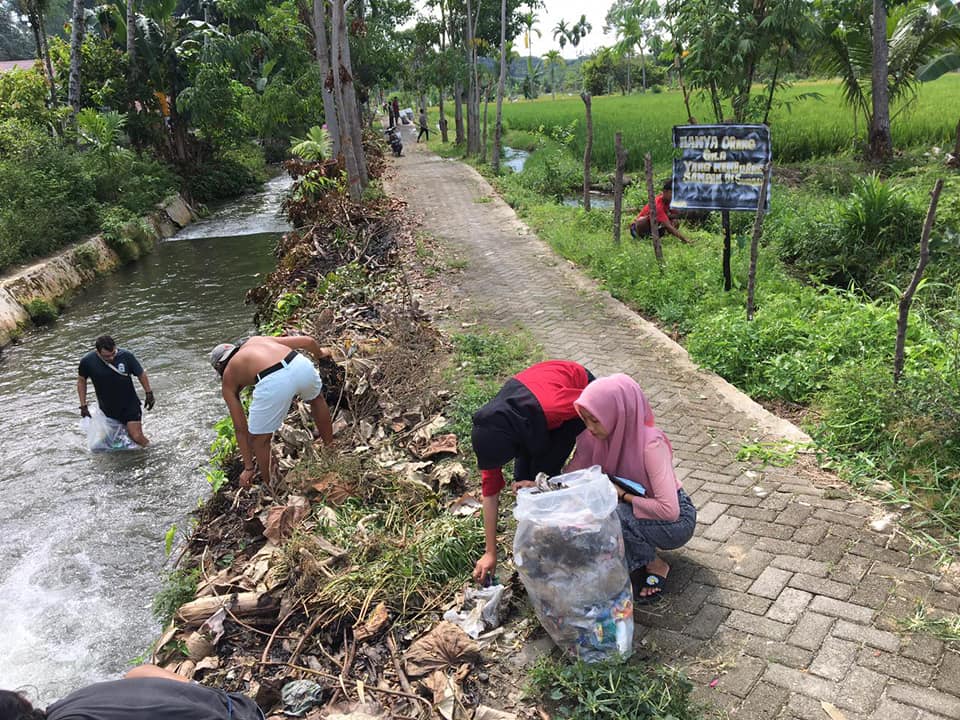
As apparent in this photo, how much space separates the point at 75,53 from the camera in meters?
16.7

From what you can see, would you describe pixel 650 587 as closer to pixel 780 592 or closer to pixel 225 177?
pixel 780 592

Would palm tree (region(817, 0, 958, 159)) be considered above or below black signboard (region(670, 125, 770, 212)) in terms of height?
above

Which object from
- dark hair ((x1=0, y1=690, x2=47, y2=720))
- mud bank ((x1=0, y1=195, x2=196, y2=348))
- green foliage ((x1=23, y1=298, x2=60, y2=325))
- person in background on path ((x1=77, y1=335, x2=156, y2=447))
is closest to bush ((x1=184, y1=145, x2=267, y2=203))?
mud bank ((x1=0, y1=195, x2=196, y2=348))

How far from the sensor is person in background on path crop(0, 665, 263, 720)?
1.88 meters

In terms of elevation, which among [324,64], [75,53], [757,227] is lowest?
[757,227]

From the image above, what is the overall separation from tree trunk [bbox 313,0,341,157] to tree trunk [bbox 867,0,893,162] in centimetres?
974

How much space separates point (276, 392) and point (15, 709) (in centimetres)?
326

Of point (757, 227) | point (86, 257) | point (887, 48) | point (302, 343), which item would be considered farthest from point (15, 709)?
point (887, 48)

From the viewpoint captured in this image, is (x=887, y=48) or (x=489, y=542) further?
(x=887, y=48)

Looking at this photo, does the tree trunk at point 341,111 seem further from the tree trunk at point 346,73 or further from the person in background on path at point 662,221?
the person in background on path at point 662,221

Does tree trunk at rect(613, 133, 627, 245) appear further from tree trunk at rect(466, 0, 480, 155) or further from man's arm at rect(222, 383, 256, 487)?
tree trunk at rect(466, 0, 480, 155)

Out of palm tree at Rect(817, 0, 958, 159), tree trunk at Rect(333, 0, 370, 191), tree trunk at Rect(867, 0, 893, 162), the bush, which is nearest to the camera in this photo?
tree trunk at Rect(867, 0, 893, 162)

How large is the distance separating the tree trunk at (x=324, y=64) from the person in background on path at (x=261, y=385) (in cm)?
906

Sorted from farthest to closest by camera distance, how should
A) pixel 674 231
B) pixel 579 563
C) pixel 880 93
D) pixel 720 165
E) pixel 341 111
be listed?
pixel 341 111 < pixel 880 93 < pixel 674 231 < pixel 720 165 < pixel 579 563
